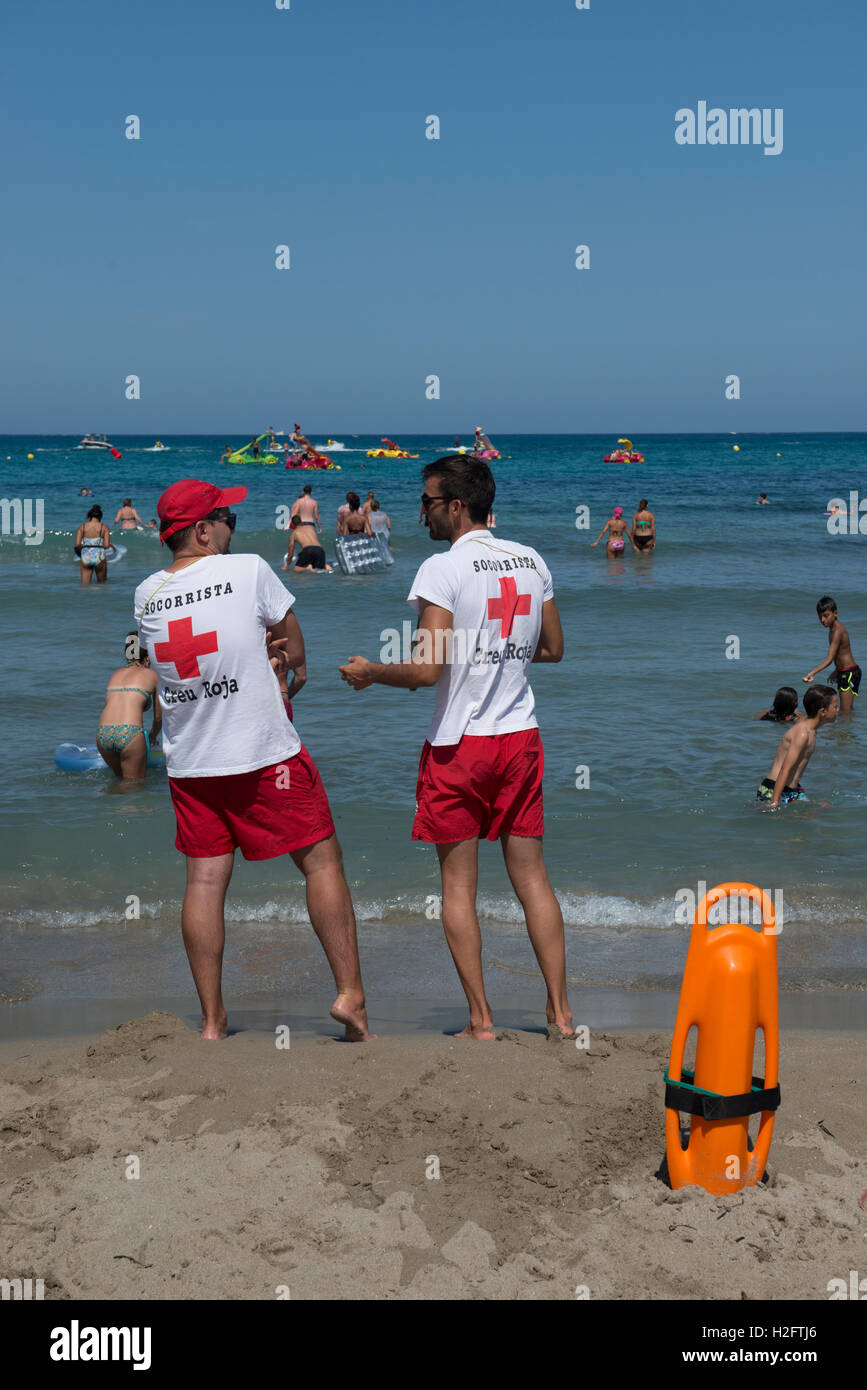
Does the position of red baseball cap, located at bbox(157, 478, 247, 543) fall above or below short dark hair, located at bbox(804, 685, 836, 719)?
above

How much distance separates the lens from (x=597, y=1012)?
176 inches

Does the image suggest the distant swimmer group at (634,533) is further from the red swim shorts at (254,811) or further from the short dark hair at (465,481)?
the red swim shorts at (254,811)

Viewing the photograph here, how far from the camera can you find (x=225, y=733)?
137 inches

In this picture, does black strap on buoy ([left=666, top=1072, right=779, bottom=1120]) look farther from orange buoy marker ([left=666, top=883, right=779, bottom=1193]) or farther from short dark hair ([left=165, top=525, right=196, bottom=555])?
short dark hair ([left=165, top=525, right=196, bottom=555])

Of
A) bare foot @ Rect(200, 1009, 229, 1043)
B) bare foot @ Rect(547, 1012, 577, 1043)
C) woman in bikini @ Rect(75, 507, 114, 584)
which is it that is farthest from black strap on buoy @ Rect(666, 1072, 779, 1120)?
woman in bikini @ Rect(75, 507, 114, 584)

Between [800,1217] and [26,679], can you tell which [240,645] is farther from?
[26,679]

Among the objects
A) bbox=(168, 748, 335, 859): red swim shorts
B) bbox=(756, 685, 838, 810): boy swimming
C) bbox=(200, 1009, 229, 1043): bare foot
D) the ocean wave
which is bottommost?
the ocean wave

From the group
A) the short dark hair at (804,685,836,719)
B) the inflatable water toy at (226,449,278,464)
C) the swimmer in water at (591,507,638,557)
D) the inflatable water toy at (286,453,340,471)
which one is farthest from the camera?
the inflatable water toy at (226,449,278,464)

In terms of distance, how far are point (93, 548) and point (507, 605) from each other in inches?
678

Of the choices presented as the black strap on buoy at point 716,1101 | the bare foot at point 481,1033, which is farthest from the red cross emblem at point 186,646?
the black strap on buoy at point 716,1101

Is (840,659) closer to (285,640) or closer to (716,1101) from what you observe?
(285,640)

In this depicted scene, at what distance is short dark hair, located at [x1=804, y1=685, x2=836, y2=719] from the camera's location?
791 cm
